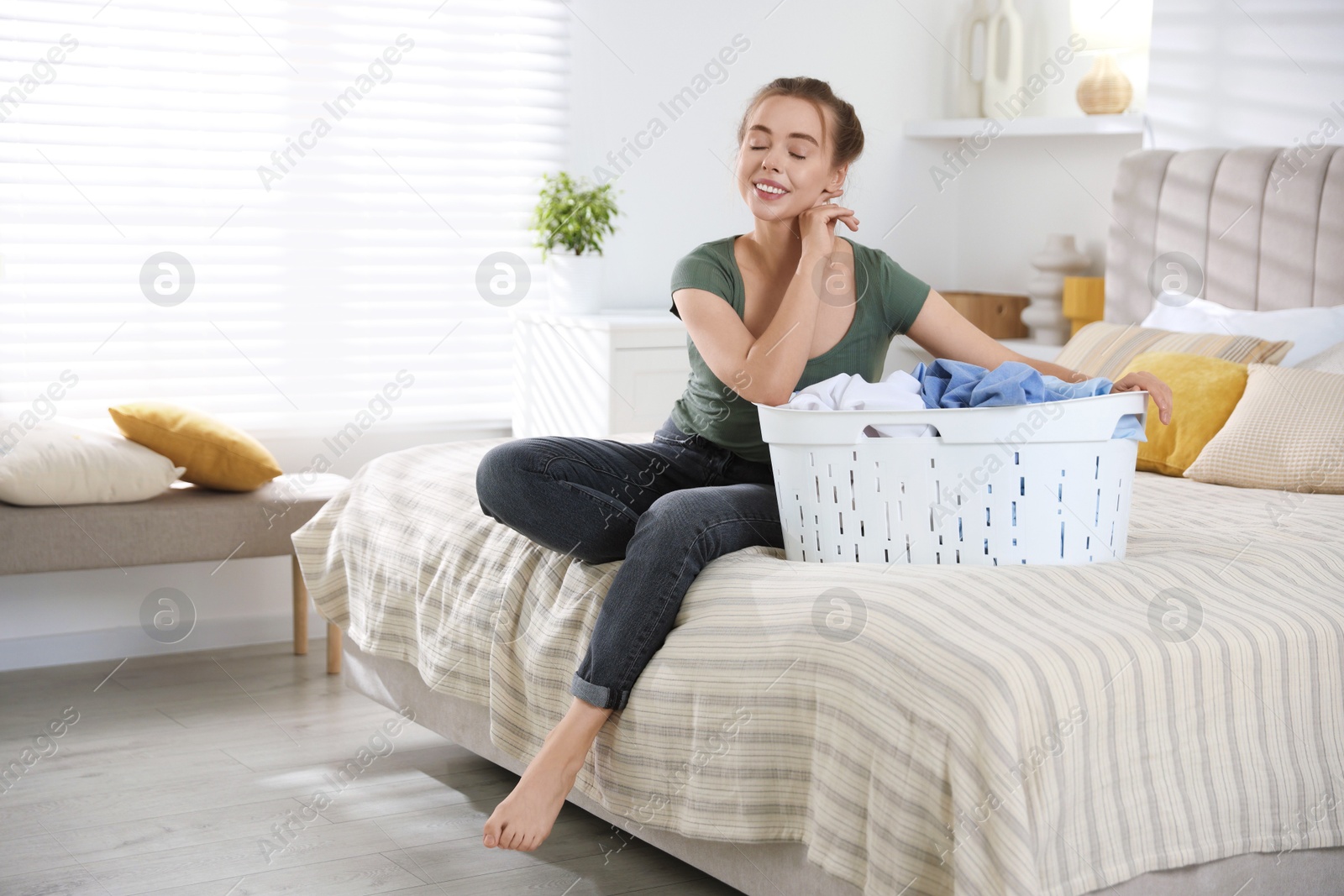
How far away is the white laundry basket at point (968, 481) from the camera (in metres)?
1.67

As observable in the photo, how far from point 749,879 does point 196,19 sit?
2.64 meters

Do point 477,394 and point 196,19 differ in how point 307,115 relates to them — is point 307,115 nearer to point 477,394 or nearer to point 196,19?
point 196,19

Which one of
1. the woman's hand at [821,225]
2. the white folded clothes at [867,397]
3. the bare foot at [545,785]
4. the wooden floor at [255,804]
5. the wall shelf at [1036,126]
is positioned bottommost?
the wooden floor at [255,804]

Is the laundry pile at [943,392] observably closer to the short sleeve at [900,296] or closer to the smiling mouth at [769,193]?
the short sleeve at [900,296]

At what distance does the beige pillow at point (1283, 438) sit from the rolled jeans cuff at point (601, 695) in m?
1.41

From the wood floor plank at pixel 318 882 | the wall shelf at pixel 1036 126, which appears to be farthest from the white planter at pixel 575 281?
the wood floor plank at pixel 318 882

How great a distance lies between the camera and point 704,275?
2021mm

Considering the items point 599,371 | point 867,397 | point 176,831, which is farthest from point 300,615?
point 867,397

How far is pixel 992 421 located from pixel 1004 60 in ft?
9.47

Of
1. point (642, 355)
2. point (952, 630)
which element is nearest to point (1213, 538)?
point (952, 630)

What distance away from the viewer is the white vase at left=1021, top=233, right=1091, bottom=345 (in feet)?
12.7

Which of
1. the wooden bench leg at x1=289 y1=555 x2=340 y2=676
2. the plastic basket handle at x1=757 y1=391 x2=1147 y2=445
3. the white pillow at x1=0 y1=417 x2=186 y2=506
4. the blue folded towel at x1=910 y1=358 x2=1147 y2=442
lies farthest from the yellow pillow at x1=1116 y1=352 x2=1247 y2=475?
the white pillow at x1=0 y1=417 x2=186 y2=506

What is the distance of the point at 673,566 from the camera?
70.3 inches

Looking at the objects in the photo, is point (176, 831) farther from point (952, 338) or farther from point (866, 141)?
point (866, 141)
